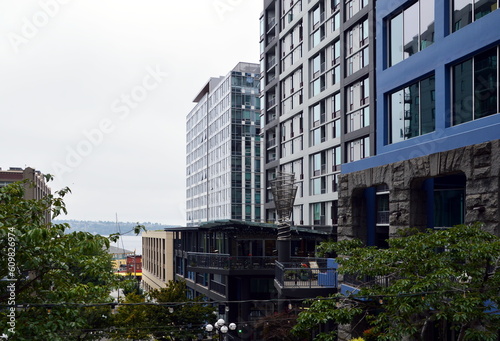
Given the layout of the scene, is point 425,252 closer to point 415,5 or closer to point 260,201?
point 415,5

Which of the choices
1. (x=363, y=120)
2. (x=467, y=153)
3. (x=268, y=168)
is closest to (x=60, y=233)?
(x=467, y=153)

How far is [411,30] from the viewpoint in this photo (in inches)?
821

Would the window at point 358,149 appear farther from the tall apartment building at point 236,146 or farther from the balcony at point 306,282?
the tall apartment building at point 236,146

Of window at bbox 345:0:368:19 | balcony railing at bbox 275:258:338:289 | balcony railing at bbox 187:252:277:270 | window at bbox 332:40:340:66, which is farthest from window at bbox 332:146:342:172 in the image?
balcony railing at bbox 275:258:338:289

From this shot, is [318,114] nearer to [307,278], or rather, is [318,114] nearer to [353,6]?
[353,6]

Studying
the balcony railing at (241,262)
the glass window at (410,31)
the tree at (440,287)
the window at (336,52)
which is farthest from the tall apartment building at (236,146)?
the tree at (440,287)

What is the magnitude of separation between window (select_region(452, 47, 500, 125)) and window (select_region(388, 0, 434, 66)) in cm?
242

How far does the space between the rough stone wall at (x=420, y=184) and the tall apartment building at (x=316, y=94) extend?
63.5 feet

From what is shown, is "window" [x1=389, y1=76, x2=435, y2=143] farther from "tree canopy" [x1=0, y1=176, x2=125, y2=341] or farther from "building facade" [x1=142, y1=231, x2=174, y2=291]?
"building facade" [x1=142, y1=231, x2=174, y2=291]

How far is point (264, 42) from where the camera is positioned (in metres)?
66.6

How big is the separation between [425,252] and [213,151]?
89.8 m

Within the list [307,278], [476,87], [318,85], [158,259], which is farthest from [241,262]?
[158,259]

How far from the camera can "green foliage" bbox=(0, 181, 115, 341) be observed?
1211 centimetres

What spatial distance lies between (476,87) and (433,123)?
98.0 inches
